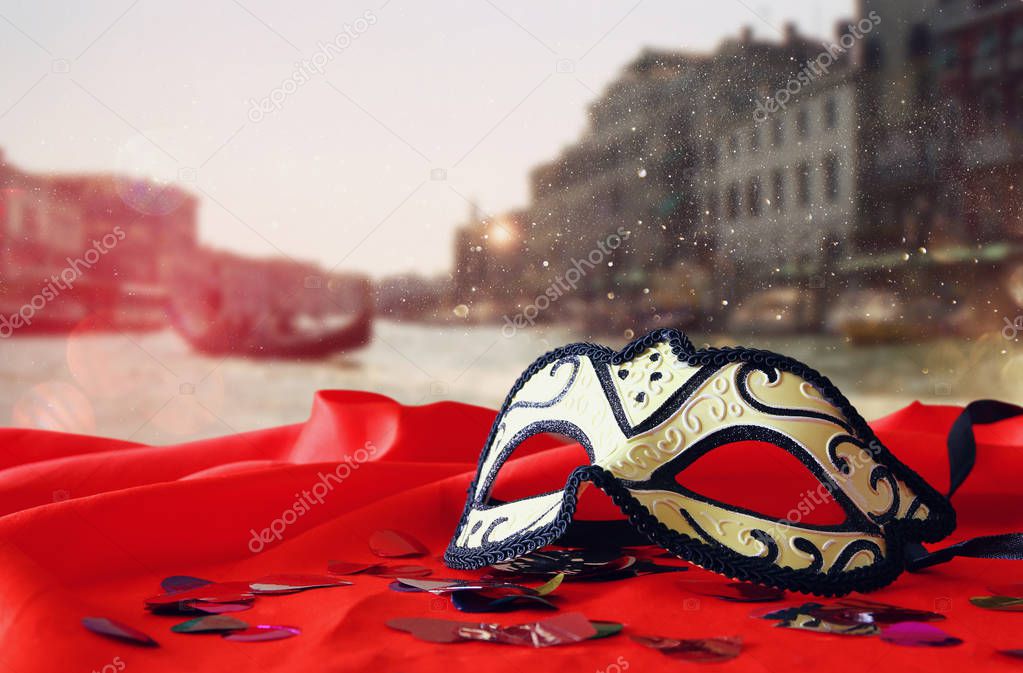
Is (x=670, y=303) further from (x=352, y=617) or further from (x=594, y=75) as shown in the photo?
(x=352, y=617)

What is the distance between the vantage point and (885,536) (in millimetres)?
889

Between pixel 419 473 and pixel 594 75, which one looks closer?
pixel 419 473

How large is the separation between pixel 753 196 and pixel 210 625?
1.51 m

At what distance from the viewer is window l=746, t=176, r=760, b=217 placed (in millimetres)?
1958

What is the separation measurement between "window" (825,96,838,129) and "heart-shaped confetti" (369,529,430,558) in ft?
4.32

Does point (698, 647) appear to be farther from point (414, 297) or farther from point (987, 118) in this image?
point (987, 118)

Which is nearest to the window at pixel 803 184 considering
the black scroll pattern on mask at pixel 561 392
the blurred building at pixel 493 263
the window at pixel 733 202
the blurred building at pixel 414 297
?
the window at pixel 733 202

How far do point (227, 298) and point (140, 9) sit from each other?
0.63 m

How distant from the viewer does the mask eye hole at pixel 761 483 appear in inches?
50.2

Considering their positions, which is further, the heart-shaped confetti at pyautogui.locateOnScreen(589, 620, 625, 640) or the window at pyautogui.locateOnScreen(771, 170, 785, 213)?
the window at pyautogui.locateOnScreen(771, 170, 785, 213)

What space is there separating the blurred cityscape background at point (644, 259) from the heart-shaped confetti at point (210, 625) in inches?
49.2

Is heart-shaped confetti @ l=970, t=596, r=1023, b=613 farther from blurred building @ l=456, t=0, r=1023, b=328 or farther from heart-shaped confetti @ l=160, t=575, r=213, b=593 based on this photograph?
blurred building @ l=456, t=0, r=1023, b=328

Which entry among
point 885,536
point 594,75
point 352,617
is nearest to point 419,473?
point 352,617

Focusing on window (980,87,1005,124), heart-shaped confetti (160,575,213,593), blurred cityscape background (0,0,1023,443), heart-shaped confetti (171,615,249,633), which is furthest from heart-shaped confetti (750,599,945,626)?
window (980,87,1005,124)
